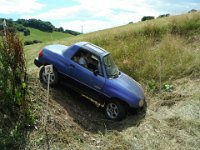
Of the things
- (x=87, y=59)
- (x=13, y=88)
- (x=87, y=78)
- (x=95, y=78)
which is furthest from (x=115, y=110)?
(x=13, y=88)

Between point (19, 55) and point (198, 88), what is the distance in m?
6.78

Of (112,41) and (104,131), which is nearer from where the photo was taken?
(104,131)

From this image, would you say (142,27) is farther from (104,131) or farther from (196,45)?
(104,131)

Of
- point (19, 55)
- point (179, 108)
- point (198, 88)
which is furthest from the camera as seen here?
point (198, 88)

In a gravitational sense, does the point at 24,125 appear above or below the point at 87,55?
below

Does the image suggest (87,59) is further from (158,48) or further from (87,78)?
(158,48)

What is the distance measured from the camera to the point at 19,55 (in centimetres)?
913

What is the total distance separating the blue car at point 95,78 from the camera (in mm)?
11922

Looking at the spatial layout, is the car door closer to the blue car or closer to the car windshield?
the blue car

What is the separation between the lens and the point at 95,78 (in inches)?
481

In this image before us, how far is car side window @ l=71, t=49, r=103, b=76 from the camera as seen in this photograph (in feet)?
40.9

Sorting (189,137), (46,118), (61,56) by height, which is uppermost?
(61,56)

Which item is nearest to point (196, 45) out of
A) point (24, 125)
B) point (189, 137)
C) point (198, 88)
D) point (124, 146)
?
point (198, 88)

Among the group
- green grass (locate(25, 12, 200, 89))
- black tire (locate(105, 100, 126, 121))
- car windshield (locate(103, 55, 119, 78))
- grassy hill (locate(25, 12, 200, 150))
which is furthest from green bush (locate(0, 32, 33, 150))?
green grass (locate(25, 12, 200, 89))
